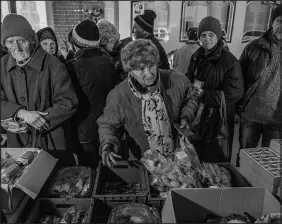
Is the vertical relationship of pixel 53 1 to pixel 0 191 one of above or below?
above

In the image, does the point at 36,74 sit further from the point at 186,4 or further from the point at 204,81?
the point at 186,4

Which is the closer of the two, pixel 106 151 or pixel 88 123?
pixel 106 151

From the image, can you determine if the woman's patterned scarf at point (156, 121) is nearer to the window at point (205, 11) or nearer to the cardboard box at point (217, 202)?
the cardboard box at point (217, 202)

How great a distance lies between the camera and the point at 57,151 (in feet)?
8.00

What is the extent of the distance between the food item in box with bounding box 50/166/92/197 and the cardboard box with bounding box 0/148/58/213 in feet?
0.60

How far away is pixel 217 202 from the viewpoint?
1.61 metres

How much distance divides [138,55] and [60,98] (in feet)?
2.53

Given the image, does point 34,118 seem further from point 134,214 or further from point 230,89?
point 230,89

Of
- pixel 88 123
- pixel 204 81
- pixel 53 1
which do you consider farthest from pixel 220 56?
pixel 53 1

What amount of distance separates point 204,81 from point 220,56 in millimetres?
308

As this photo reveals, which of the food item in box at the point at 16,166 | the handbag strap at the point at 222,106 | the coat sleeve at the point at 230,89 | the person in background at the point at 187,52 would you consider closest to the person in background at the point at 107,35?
the person in background at the point at 187,52

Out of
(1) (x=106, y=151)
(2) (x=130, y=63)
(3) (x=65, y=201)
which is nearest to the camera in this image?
(3) (x=65, y=201)

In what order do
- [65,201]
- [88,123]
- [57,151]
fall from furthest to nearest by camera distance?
[88,123] < [57,151] < [65,201]

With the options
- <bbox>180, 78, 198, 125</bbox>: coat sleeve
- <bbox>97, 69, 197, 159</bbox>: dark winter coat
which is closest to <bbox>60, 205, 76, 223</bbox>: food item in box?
<bbox>97, 69, 197, 159</bbox>: dark winter coat
